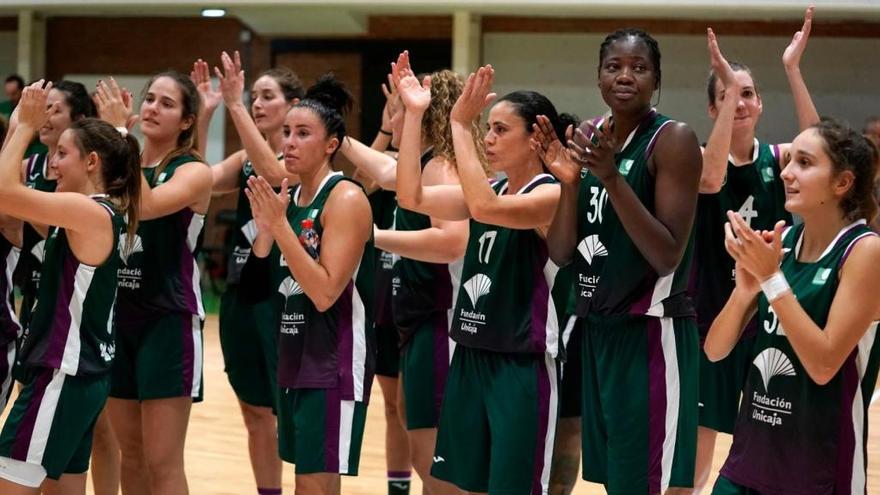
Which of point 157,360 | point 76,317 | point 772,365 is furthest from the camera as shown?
point 157,360

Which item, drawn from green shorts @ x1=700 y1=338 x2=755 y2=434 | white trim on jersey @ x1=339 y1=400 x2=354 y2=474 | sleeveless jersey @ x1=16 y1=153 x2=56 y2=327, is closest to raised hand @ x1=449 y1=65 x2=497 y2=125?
white trim on jersey @ x1=339 y1=400 x2=354 y2=474

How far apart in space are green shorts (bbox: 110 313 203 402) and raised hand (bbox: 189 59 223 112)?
1042 millimetres

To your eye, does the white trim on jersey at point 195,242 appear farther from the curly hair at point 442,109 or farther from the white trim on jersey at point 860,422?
the white trim on jersey at point 860,422

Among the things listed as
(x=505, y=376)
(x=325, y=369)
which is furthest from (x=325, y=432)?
(x=505, y=376)

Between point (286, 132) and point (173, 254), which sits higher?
point (286, 132)

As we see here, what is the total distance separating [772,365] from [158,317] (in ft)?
7.98

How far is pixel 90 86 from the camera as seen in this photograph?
1612 centimetres

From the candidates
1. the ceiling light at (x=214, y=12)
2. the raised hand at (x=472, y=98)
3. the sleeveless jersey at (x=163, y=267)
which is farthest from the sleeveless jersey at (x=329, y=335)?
the ceiling light at (x=214, y=12)

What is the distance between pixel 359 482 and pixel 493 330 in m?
2.39

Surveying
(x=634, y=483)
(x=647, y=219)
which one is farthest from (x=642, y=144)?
(x=634, y=483)

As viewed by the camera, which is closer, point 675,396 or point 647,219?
point 647,219

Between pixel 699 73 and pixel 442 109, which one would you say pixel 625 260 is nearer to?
pixel 442 109

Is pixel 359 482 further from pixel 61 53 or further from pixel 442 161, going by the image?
pixel 61 53

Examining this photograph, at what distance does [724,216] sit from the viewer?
16.3 feet
